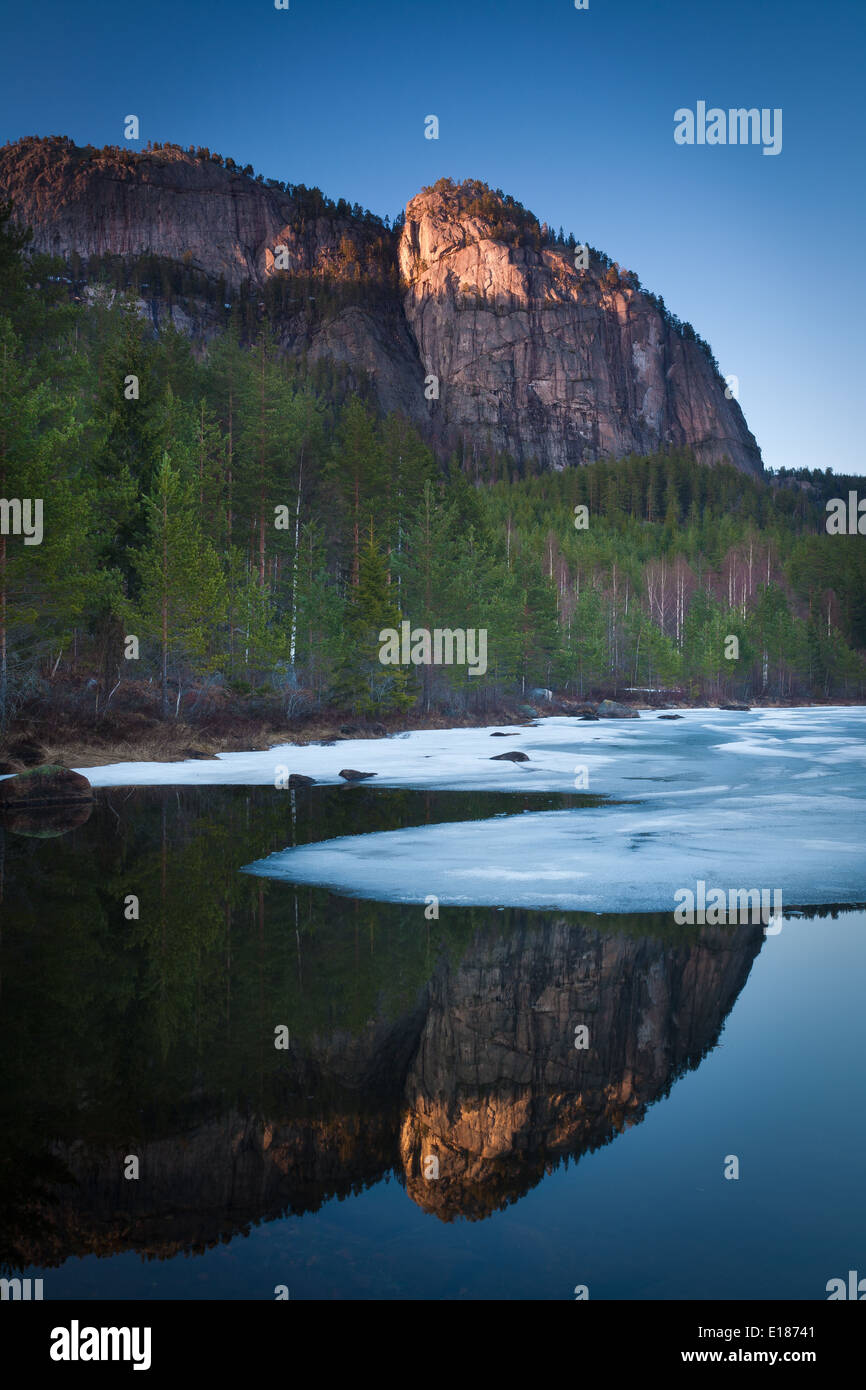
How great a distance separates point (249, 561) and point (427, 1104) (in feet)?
138

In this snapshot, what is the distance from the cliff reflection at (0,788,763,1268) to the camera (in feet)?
14.5

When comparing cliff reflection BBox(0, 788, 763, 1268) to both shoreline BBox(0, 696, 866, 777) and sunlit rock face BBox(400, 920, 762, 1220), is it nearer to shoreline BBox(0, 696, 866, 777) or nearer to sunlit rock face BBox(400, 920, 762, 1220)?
sunlit rock face BBox(400, 920, 762, 1220)

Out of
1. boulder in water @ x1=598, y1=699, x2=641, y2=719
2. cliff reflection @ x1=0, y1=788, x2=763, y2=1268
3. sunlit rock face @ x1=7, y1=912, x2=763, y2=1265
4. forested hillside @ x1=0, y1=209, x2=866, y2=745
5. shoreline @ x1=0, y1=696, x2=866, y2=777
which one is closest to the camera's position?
sunlit rock face @ x1=7, y1=912, x2=763, y2=1265

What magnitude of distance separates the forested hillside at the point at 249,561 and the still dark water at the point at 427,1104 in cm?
1717

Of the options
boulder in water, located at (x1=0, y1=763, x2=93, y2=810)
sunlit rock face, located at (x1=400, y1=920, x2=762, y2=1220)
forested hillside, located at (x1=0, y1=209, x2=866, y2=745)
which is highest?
forested hillside, located at (x1=0, y1=209, x2=866, y2=745)

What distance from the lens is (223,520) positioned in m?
41.2

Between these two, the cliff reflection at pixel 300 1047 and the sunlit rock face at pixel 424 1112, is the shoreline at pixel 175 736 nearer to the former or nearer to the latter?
the cliff reflection at pixel 300 1047

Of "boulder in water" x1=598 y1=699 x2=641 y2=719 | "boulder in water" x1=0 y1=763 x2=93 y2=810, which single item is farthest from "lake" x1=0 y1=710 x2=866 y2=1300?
"boulder in water" x1=598 y1=699 x2=641 y2=719

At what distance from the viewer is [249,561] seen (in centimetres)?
4538

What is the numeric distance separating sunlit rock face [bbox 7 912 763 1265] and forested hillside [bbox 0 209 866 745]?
18.7 meters

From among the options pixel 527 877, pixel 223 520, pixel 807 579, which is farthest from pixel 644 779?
pixel 807 579

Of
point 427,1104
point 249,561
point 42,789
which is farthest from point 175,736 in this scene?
point 427,1104

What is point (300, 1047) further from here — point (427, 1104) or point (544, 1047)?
point (544, 1047)

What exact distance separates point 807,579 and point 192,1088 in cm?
11728
